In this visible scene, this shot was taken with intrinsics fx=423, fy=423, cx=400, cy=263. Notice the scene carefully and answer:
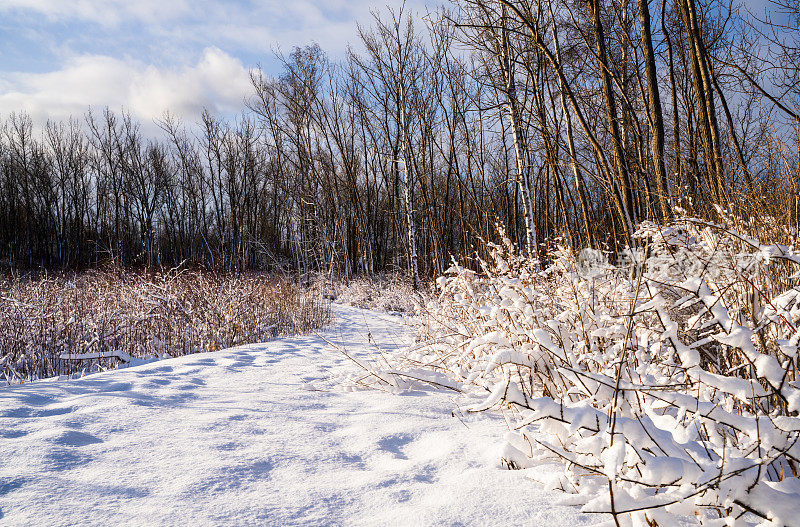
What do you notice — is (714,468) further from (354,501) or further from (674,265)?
(674,265)

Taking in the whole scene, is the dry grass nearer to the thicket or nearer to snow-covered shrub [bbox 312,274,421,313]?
snow-covered shrub [bbox 312,274,421,313]

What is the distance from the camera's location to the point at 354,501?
4.66 ft

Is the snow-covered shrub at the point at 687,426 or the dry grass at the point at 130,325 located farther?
the dry grass at the point at 130,325

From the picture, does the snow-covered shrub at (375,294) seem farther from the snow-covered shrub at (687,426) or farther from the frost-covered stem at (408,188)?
the snow-covered shrub at (687,426)

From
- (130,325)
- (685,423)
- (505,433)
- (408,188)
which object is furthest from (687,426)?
(408,188)

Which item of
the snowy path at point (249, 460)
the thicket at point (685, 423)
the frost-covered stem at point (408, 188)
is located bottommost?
the snowy path at point (249, 460)

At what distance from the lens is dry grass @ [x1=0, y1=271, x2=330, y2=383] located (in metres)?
4.57

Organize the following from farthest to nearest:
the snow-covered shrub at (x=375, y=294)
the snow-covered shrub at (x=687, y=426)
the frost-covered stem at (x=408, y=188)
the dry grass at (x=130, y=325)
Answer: the frost-covered stem at (x=408, y=188) → the snow-covered shrub at (x=375, y=294) → the dry grass at (x=130, y=325) → the snow-covered shrub at (x=687, y=426)

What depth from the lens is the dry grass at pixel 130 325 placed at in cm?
457

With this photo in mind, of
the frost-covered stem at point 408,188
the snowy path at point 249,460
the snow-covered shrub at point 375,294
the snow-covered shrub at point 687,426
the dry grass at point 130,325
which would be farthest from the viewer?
the frost-covered stem at point 408,188

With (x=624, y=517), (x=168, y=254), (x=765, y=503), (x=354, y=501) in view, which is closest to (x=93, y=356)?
(x=354, y=501)

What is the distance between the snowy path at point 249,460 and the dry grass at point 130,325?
6.20ft

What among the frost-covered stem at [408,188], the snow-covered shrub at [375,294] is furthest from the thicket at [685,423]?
the frost-covered stem at [408,188]

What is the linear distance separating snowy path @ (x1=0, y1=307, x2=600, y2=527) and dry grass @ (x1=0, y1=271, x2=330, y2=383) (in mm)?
1890
